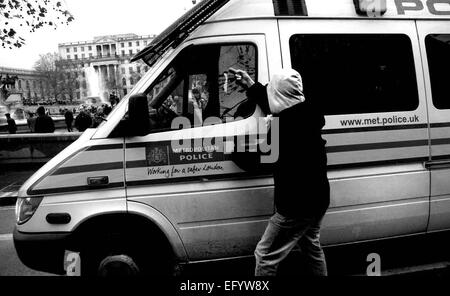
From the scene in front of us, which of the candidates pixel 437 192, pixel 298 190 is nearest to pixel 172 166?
pixel 298 190

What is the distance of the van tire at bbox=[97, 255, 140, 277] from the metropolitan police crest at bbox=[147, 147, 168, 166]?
0.89 metres

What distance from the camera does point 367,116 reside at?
147 inches

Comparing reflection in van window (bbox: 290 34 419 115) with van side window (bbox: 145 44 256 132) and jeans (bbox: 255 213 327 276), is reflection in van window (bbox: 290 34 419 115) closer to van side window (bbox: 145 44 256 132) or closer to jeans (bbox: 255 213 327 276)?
van side window (bbox: 145 44 256 132)

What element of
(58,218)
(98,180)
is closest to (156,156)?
(98,180)

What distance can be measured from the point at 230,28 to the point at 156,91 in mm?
856

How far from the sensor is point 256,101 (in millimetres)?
3424

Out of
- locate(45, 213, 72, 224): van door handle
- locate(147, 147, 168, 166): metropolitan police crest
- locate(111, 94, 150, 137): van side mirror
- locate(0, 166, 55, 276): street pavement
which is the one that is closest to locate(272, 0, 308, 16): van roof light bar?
locate(111, 94, 150, 137): van side mirror

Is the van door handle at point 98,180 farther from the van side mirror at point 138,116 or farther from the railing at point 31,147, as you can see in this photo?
the railing at point 31,147

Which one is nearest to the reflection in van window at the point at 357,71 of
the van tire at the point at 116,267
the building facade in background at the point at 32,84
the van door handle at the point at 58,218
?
the van tire at the point at 116,267

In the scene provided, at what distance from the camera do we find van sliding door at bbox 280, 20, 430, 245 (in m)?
3.67

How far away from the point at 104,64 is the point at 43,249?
132772mm

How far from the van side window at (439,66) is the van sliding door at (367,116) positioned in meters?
0.15

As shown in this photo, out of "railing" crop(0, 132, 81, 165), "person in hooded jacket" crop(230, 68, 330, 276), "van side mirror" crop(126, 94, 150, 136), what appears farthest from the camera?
"railing" crop(0, 132, 81, 165)
